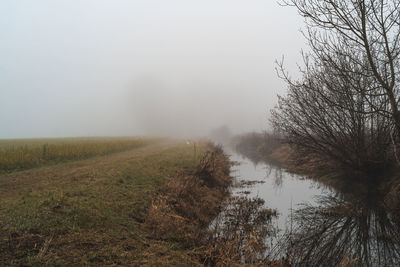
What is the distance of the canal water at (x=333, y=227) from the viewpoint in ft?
18.8

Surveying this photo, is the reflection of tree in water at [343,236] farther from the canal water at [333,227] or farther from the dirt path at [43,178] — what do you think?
the dirt path at [43,178]

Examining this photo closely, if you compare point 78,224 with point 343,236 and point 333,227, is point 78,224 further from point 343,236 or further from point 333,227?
point 333,227

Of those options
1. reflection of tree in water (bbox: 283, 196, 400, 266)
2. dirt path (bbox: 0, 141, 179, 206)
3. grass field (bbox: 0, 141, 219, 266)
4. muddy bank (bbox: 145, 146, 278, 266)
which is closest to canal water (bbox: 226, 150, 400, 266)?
reflection of tree in water (bbox: 283, 196, 400, 266)

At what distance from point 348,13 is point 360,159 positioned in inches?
273

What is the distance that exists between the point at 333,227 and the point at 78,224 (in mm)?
7199

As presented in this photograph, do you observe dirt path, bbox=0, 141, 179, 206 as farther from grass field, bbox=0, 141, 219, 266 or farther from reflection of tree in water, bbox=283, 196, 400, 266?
Answer: reflection of tree in water, bbox=283, 196, 400, 266

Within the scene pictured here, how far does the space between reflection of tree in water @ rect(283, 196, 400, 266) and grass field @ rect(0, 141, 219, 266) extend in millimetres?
3158

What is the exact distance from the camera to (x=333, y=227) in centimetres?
761

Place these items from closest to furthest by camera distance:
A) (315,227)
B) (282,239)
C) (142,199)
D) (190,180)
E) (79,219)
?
(79,219) < (282,239) < (315,227) < (142,199) < (190,180)

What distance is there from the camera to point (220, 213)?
888 cm

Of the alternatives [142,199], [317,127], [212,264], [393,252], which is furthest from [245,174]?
[212,264]

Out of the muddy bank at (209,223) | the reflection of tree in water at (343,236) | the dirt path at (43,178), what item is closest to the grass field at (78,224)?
the dirt path at (43,178)

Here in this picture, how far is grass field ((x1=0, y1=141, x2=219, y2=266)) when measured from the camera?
14.3ft

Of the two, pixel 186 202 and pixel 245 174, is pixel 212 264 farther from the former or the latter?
pixel 245 174
